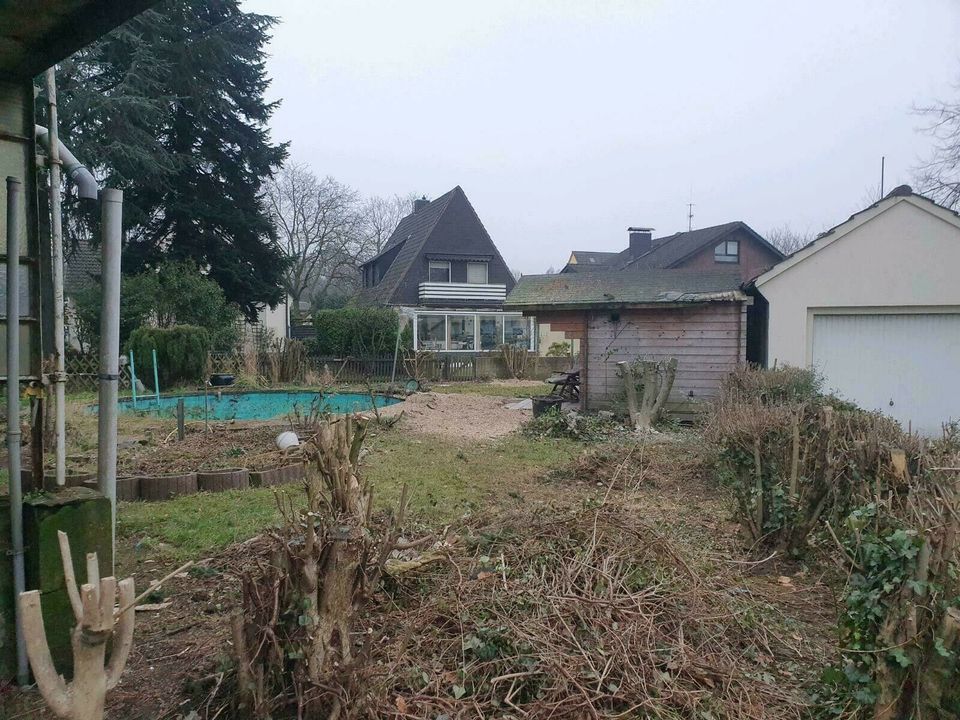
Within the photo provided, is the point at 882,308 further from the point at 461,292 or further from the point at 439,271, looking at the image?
the point at 439,271

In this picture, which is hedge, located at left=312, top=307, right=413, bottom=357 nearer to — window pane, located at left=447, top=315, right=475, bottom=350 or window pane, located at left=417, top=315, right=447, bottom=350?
window pane, located at left=417, top=315, right=447, bottom=350

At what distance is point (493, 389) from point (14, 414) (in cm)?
1850

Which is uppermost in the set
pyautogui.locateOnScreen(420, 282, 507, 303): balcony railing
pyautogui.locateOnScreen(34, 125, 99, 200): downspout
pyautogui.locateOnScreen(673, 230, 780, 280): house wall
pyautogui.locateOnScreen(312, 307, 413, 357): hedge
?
pyautogui.locateOnScreen(673, 230, 780, 280): house wall

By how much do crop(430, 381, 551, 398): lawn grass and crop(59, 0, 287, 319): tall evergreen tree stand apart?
9.07m

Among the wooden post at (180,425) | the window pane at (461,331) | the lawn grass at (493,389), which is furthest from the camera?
the window pane at (461,331)

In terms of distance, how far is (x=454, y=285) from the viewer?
33156 millimetres

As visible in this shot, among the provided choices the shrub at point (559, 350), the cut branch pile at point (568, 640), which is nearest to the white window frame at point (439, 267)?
the shrub at point (559, 350)

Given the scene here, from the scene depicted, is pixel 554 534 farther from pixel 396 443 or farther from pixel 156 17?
pixel 156 17

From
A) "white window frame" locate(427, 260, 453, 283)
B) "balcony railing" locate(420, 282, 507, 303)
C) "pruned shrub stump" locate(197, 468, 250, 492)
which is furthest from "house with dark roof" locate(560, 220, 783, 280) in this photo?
"pruned shrub stump" locate(197, 468, 250, 492)

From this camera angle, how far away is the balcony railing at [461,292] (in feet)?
107

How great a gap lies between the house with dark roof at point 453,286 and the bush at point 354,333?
5.40 m

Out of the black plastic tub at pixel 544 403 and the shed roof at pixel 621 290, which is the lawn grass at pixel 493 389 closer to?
the black plastic tub at pixel 544 403

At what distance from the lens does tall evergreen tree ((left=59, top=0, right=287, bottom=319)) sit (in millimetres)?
20547

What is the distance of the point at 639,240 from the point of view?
4100 cm
